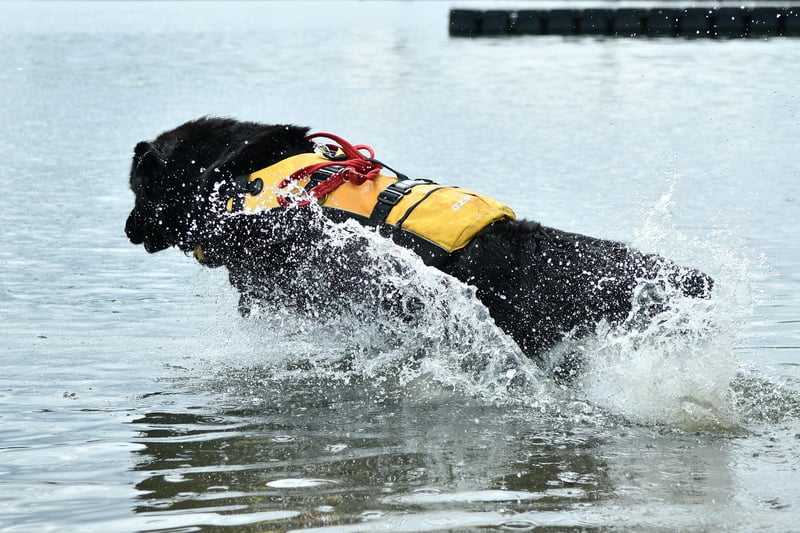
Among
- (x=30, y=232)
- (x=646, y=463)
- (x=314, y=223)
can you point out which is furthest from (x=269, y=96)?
(x=646, y=463)

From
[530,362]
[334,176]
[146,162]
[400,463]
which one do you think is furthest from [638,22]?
[400,463]

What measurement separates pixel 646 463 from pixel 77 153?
966cm

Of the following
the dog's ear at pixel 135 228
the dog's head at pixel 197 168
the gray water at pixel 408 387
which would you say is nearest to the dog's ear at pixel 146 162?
the dog's head at pixel 197 168

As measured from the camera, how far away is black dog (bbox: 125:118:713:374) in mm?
4758

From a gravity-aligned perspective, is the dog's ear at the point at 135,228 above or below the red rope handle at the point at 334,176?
below

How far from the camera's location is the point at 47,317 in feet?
21.4

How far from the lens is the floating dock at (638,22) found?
30500 mm

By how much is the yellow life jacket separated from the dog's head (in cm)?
14

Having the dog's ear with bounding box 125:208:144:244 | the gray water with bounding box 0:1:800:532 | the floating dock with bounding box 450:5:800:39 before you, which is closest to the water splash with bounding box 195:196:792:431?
the gray water with bounding box 0:1:800:532

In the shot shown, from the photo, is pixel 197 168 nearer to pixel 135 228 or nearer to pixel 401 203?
pixel 135 228

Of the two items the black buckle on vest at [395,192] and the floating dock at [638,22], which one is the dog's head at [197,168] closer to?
the black buckle on vest at [395,192]

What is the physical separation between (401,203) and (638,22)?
95.0ft

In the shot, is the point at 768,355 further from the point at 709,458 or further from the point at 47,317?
the point at 47,317

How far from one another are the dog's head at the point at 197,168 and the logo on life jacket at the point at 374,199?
A: 0.13m
